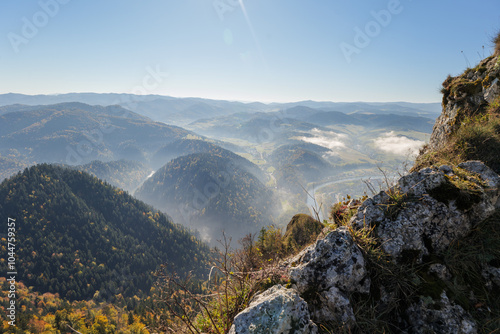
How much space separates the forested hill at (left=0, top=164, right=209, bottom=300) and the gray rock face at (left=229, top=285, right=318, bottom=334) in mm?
147220

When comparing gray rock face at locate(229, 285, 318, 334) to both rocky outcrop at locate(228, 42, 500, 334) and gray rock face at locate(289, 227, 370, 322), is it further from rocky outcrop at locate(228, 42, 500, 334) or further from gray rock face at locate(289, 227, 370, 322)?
gray rock face at locate(289, 227, 370, 322)

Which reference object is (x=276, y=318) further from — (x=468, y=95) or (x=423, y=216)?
(x=468, y=95)

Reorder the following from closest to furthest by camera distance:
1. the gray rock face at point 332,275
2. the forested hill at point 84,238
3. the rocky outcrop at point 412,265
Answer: the rocky outcrop at point 412,265, the gray rock face at point 332,275, the forested hill at point 84,238

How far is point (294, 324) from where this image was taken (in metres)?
3.52

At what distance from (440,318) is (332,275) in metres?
1.85

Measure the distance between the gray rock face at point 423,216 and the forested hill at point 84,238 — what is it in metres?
147

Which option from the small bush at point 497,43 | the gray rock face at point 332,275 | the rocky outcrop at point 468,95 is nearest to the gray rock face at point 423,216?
the gray rock face at point 332,275

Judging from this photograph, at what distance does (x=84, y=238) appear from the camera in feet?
541

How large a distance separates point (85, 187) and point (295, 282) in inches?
9375

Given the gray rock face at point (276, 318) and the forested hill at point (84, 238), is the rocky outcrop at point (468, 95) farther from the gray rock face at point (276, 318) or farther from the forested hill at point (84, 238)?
the forested hill at point (84, 238)

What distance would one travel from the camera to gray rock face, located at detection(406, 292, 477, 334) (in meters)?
3.76

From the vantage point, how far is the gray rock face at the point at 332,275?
3990 millimetres

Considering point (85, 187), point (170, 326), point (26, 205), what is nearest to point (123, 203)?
point (85, 187)

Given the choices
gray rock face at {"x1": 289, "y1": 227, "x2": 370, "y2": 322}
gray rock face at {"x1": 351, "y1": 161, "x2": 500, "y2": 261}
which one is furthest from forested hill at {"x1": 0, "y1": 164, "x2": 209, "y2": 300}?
gray rock face at {"x1": 351, "y1": 161, "x2": 500, "y2": 261}
